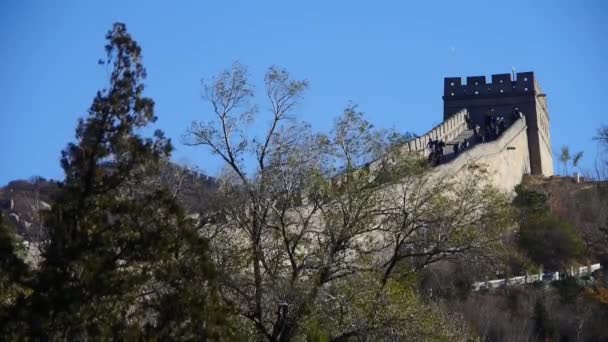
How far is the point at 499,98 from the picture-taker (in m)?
54.8

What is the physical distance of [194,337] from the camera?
1188cm

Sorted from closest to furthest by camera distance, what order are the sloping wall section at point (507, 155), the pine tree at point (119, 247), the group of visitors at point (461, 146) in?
the pine tree at point (119, 247) < the sloping wall section at point (507, 155) < the group of visitors at point (461, 146)

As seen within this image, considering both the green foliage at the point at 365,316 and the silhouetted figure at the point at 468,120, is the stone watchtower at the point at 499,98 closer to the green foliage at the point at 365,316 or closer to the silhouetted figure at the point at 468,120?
the silhouetted figure at the point at 468,120

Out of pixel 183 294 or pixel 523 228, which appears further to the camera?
pixel 523 228

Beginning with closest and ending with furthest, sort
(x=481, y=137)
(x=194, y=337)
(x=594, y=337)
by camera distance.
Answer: (x=194, y=337) < (x=594, y=337) < (x=481, y=137)

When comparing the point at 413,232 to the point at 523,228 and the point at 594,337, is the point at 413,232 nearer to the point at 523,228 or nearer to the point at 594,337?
the point at 594,337

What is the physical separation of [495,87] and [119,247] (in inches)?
1729

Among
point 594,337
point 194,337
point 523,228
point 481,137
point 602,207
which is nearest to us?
point 194,337

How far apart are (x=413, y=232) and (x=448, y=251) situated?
1.90 ft

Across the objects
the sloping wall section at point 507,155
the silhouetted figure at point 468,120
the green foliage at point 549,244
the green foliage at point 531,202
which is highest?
the silhouetted figure at point 468,120

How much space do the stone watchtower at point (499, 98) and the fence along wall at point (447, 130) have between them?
5.68ft

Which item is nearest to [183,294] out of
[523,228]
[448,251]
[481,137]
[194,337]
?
[194,337]

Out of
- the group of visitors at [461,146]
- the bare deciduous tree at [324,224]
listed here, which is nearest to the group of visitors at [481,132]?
the group of visitors at [461,146]

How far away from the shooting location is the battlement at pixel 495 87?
180 feet
